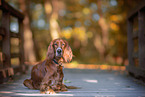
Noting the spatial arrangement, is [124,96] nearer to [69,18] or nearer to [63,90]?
[63,90]

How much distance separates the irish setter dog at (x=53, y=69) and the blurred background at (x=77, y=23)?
21.7ft

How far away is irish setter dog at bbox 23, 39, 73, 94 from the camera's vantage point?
326 centimetres

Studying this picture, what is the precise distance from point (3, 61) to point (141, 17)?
148 inches

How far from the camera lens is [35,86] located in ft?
11.6

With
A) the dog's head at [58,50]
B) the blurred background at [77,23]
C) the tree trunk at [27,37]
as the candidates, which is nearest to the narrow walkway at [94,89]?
the dog's head at [58,50]

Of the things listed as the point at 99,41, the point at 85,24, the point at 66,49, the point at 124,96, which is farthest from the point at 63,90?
the point at 99,41

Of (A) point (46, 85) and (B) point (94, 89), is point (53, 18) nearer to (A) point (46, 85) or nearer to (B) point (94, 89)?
(B) point (94, 89)

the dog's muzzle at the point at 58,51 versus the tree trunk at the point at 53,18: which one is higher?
the tree trunk at the point at 53,18

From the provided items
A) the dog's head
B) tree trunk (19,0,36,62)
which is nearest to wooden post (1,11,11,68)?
the dog's head

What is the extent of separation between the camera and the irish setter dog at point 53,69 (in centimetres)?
326

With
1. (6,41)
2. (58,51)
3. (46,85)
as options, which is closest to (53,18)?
(6,41)

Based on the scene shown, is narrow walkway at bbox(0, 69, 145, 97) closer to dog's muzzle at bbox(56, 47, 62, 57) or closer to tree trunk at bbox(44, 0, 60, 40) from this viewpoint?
dog's muzzle at bbox(56, 47, 62, 57)

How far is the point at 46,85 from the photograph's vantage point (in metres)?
3.25

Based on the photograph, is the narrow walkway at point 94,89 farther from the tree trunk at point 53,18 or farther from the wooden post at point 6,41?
the tree trunk at point 53,18
